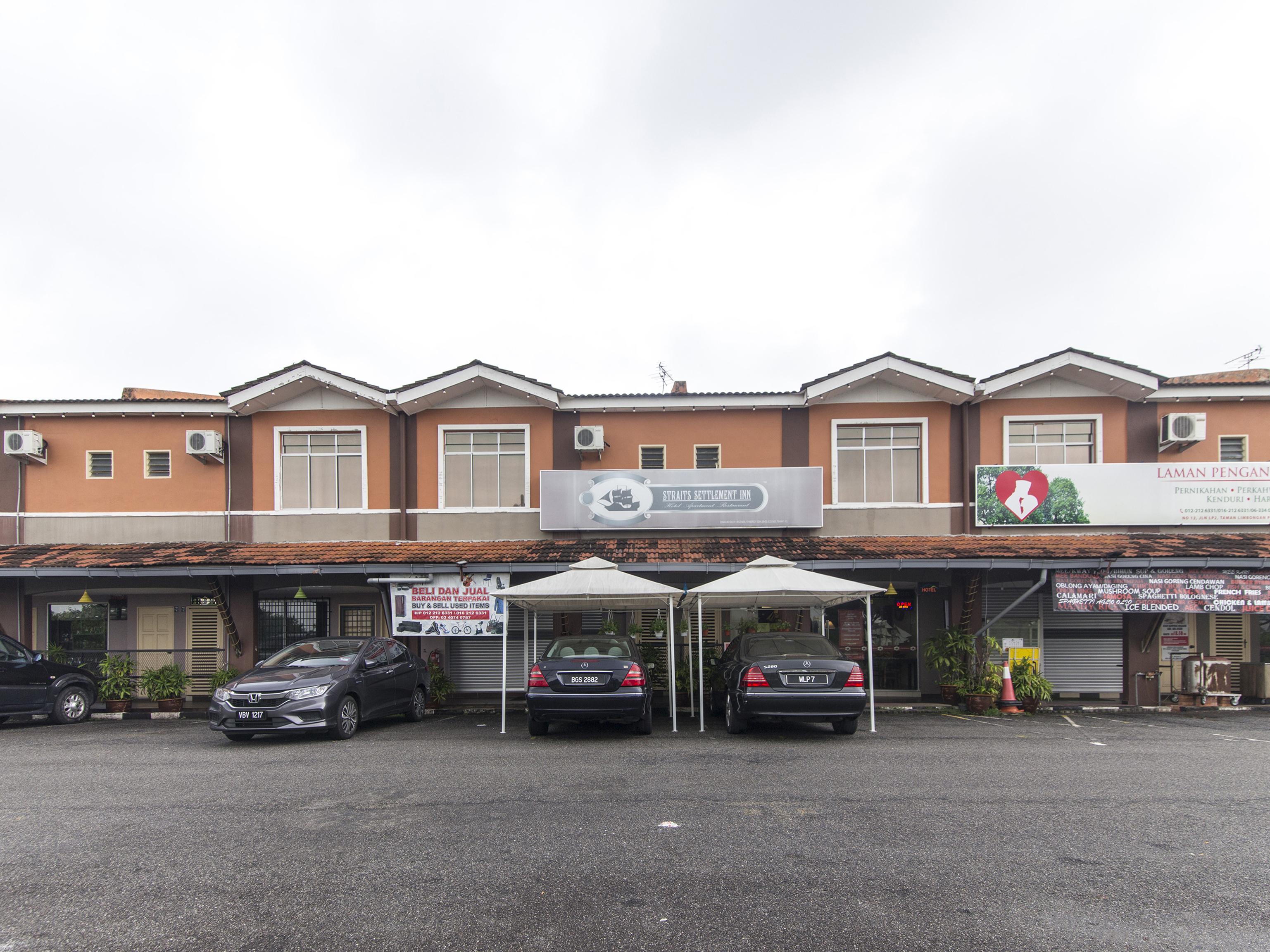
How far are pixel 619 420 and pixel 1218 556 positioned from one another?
10.7m

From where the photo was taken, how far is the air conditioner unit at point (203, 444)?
1499cm

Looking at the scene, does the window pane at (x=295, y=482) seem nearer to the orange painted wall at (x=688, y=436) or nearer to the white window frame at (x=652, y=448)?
the orange painted wall at (x=688, y=436)

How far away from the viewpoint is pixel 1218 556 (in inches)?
507

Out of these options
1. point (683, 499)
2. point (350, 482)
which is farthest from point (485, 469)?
point (683, 499)

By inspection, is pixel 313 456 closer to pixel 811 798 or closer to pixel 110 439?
pixel 110 439

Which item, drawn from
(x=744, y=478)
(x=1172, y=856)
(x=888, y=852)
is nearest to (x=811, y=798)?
(x=888, y=852)

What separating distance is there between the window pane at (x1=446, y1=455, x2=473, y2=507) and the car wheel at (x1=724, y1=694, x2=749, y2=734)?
717 centimetres

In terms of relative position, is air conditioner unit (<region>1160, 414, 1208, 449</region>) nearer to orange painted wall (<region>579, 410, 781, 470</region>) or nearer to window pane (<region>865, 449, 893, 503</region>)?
window pane (<region>865, 449, 893, 503</region>)

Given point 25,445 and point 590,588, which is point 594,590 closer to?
point 590,588

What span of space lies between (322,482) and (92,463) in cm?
466

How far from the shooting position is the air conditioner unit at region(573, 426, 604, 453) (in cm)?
1511

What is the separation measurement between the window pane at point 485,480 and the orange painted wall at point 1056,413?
9528 millimetres

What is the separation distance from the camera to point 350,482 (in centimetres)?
1564

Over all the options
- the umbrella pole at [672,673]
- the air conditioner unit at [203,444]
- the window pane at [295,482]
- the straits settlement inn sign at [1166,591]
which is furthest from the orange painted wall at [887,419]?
the air conditioner unit at [203,444]
